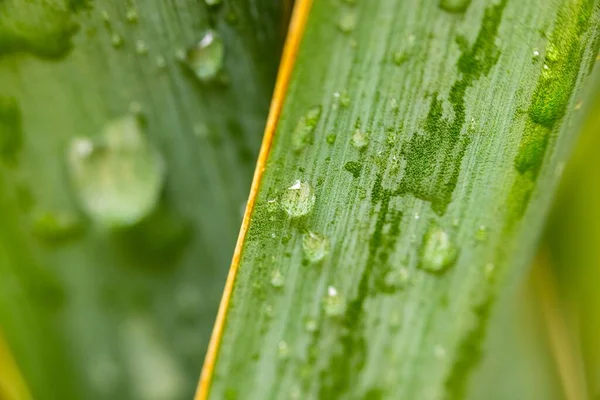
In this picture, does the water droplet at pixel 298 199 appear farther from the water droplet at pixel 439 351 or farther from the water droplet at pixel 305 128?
the water droplet at pixel 439 351

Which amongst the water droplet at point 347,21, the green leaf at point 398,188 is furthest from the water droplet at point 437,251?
the water droplet at point 347,21

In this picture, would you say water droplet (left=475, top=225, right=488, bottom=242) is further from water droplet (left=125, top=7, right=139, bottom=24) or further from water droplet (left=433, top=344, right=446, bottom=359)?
water droplet (left=125, top=7, right=139, bottom=24)

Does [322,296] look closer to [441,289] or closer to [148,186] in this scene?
[441,289]

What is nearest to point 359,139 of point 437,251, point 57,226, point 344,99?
point 344,99

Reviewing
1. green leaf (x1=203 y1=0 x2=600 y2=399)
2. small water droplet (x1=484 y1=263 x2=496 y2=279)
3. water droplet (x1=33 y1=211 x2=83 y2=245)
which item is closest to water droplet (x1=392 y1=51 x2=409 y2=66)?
green leaf (x1=203 y1=0 x2=600 y2=399)

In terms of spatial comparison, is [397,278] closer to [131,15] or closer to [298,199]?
[298,199]

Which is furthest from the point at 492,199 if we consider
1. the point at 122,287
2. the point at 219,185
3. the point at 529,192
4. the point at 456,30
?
the point at 122,287
